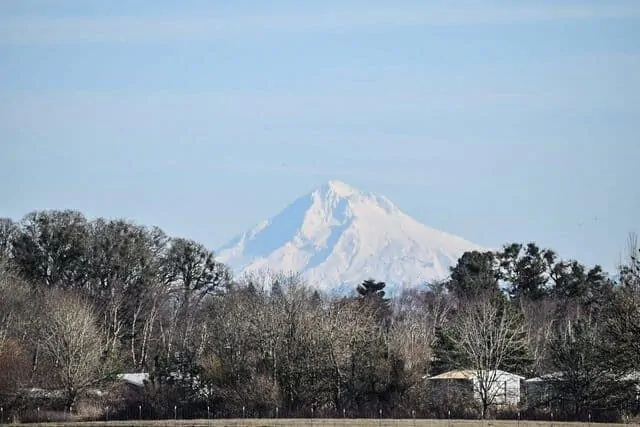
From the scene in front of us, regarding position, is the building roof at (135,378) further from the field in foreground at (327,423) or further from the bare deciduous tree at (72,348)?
the field in foreground at (327,423)

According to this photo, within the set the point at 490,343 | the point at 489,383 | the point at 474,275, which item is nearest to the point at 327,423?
the point at 489,383

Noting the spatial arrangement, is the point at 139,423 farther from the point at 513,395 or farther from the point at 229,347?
the point at 513,395

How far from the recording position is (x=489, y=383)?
76812 millimetres

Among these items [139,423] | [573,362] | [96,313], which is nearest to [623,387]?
[573,362]

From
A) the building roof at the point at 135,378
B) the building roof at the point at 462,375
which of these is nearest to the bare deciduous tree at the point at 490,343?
the building roof at the point at 462,375

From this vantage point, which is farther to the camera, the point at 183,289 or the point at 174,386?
the point at 183,289

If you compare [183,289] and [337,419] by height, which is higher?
[183,289]

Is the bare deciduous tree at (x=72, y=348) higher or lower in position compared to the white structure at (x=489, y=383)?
higher

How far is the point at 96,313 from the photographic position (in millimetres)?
99688

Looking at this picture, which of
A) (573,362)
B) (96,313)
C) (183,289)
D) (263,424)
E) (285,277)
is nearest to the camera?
(263,424)

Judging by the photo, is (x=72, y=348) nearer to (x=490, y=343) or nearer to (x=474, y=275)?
(x=490, y=343)

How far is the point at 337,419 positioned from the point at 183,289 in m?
50.0

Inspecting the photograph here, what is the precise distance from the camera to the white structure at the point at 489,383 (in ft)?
251

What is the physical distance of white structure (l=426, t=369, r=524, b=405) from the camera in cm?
7650
